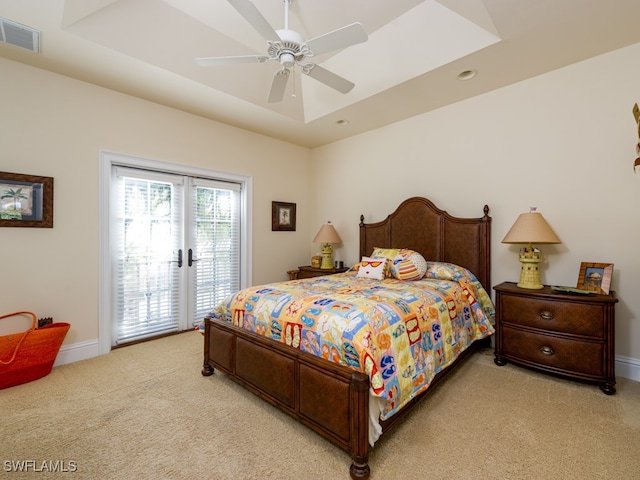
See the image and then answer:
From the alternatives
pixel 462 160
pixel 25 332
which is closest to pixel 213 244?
pixel 25 332

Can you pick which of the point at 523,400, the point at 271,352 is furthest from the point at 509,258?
the point at 271,352

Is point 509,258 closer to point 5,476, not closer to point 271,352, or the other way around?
point 271,352

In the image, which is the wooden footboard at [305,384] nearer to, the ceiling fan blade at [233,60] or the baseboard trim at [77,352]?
the baseboard trim at [77,352]

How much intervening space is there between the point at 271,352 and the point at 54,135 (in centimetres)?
294

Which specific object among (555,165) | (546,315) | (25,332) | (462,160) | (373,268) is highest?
(462,160)

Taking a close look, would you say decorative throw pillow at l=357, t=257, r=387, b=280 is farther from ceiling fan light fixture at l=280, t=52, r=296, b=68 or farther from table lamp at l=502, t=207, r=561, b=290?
ceiling fan light fixture at l=280, t=52, r=296, b=68

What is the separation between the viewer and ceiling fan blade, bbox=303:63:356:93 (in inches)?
88.3

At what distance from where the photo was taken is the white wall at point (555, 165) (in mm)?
2553

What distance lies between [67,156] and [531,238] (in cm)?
439

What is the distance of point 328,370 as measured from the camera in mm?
1667

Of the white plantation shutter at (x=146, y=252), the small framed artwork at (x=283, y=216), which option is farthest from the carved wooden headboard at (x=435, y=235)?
the white plantation shutter at (x=146, y=252)

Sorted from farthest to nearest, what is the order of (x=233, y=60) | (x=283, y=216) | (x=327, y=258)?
(x=283, y=216), (x=327, y=258), (x=233, y=60)
